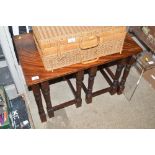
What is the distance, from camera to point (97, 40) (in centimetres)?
164

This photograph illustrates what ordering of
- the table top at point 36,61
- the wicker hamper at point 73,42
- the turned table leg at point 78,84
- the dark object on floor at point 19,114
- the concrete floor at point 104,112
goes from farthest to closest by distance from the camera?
the concrete floor at point 104,112
the dark object on floor at point 19,114
the turned table leg at point 78,84
the table top at point 36,61
the wicker hamper at point 73,42

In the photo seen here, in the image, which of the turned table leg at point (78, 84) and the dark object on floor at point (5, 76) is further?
the dark object on floor at point (5, 76)

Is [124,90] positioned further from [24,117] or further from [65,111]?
[24,117]

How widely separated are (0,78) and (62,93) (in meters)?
0.77

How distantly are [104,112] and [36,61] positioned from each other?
1.12 metres

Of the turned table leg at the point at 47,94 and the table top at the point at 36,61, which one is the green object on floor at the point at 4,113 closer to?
the turned table leg at the point at 47,94

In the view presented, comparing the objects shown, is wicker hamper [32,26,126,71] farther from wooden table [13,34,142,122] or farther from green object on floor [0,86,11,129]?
green object on floor [0,86,11,129]

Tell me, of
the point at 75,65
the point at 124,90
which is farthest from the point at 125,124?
the point at 75,65

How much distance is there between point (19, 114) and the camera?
89.0 inches

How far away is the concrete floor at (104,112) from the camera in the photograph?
2342 millimetres

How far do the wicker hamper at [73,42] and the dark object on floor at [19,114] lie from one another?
2.71ft

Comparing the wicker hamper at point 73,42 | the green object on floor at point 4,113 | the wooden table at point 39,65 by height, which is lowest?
the green object on floor at point 4,113

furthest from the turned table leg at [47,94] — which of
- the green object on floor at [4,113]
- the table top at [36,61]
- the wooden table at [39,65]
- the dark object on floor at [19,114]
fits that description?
the green object on floor at [4,113]

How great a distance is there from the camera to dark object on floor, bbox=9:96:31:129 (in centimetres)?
219
